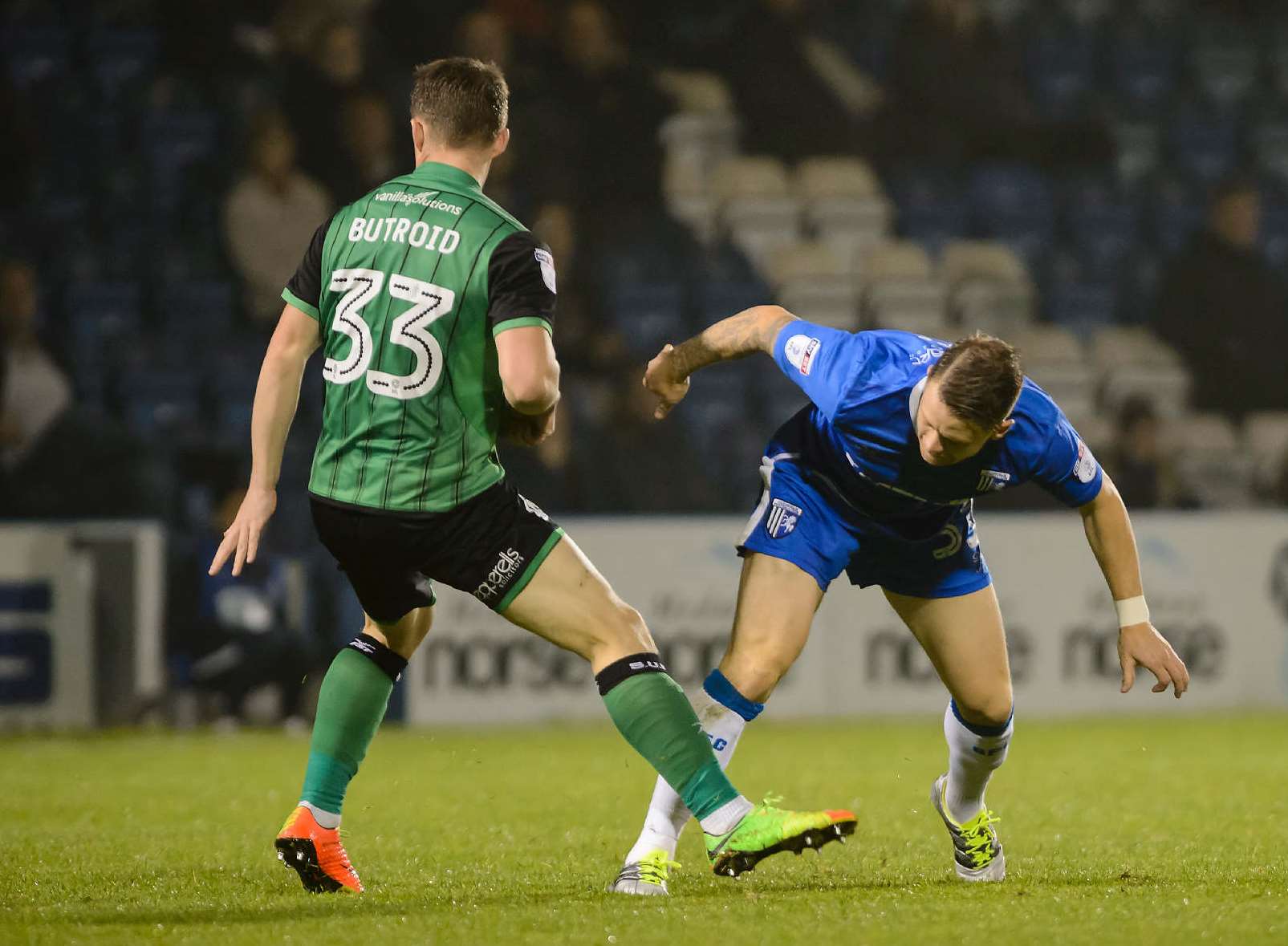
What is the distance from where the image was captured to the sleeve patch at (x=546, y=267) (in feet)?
12.9

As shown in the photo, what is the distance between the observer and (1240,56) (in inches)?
621

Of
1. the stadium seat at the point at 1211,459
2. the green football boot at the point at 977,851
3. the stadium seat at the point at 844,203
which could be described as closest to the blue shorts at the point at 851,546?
the green football boot at the point at 977,851

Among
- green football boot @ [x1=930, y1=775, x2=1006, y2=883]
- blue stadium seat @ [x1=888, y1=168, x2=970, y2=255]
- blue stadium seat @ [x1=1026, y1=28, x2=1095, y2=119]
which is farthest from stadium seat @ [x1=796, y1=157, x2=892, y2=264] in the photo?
green football boot @ [x1=930, y1=775, x2=1006, y2=883]

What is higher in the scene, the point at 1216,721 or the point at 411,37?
the point at 411,37

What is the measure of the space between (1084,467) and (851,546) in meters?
0.67

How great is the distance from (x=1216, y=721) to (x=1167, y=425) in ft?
11.2

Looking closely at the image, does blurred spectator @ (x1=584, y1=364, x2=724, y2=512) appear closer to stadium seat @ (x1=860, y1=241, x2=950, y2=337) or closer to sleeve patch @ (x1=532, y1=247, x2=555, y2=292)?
stadium seat @ (x1=860, y1=241, x2=950, y2=337)

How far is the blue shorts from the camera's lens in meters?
4.66

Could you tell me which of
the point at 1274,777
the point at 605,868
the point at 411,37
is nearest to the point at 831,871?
the point at 605,868

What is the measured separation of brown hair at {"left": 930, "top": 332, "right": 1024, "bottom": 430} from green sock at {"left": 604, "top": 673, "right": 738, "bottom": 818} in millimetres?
949

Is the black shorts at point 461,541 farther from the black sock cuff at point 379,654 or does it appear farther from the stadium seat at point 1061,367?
the stadium seat at point 1061,367

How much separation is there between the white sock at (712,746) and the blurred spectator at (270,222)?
843cm

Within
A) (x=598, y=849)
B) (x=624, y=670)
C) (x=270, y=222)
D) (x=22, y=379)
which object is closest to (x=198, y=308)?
(x=270, y=222)

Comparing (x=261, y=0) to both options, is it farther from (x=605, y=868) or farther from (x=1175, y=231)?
(x=605, y=868)
